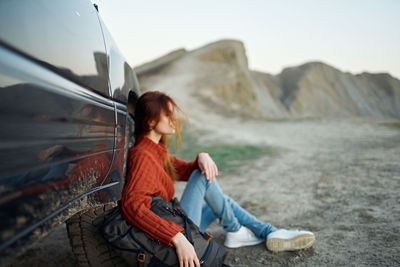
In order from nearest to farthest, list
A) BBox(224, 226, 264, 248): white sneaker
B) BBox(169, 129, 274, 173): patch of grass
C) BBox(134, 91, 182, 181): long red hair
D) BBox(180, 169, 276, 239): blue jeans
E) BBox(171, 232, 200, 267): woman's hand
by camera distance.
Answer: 1. BBox(171, 232, 200, 267): woman's hand
2. BBox(134, 91, 182, 181): long red hair
3. BBox(180, 169, 276, 239): blue jeans
4. BBox(224, 226, 264, 248): white sneaker
5. BBox(169, 129, 274, 173): patch of grass

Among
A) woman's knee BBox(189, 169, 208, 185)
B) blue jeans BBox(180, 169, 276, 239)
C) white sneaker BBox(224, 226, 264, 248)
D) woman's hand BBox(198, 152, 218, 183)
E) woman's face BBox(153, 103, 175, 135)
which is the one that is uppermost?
woman's face BBox(153, 103, 175, 135)

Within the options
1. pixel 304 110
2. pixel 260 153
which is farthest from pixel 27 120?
pixel 304 110

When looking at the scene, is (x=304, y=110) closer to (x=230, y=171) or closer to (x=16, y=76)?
(x=230, y=171)

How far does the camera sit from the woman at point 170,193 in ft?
5.16

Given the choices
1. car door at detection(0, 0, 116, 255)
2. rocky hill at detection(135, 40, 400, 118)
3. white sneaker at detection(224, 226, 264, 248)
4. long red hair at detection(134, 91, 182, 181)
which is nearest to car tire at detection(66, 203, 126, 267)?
car door at detection(0, 0, 116, 255)

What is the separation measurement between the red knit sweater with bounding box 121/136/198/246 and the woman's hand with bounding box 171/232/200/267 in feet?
0.10

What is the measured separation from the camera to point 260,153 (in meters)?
6.62

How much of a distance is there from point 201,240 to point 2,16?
1332 mm

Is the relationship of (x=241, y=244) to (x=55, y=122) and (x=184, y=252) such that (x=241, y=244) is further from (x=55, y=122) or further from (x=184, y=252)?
(x=55, y=122)

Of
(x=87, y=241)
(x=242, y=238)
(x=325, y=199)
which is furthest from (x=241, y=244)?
(x=325, y=199)

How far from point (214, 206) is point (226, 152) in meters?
4.56

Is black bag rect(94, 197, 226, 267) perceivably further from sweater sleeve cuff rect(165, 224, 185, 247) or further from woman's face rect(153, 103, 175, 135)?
woman's face rect(153, 103, 175, 135)

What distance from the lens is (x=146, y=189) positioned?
1.71 meters

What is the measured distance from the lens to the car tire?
1620 millimetres
